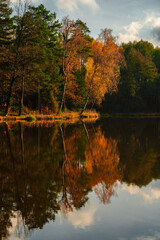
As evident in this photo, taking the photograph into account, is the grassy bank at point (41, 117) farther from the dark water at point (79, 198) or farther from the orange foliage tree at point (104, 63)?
the dark water at point (79, 198)

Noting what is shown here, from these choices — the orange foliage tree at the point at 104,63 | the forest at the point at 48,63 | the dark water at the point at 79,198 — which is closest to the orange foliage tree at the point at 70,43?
the forest at the point at 48,63

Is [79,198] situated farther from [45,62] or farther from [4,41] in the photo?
[4,41]

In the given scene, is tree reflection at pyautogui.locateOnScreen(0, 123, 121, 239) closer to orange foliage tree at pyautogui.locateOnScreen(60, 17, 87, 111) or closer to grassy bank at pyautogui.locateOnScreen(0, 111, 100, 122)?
grassy bank at pyautogui.locateOnScreen(0, 111, 100, 122)

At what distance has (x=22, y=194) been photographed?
15.6 feet

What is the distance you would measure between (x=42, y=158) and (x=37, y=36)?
85.2 feet

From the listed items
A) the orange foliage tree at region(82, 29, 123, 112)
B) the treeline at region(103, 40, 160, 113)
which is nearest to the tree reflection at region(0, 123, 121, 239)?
the orange foliage tree at region(82, 29, 123, 112)

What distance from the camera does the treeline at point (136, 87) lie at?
63.6 meters

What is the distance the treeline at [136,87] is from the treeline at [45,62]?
1910 cm

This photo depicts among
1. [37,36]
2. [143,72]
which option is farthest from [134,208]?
[143,72]

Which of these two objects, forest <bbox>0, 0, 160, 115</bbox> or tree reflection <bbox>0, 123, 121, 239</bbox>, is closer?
tree reflection <bbox>0, 123, 121, 239</bbox>

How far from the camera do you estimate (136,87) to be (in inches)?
2493

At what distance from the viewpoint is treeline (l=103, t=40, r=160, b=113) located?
63.6m

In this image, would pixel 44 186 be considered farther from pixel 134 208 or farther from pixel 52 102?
pixel 52 102

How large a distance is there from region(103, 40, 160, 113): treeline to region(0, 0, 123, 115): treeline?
19.1 m
